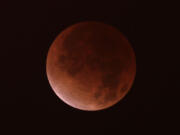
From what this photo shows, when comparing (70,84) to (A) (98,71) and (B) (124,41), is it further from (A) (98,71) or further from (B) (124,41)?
(B) (124,41)

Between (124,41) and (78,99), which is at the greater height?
(124,41)

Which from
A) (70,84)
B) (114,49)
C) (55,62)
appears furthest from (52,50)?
(114,49)

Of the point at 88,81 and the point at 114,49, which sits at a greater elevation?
the point at 114,49

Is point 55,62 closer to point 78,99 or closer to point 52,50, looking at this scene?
point 52,50

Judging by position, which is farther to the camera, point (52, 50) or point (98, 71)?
point (52, 50)

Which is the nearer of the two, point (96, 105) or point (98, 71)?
point (98, 71)
